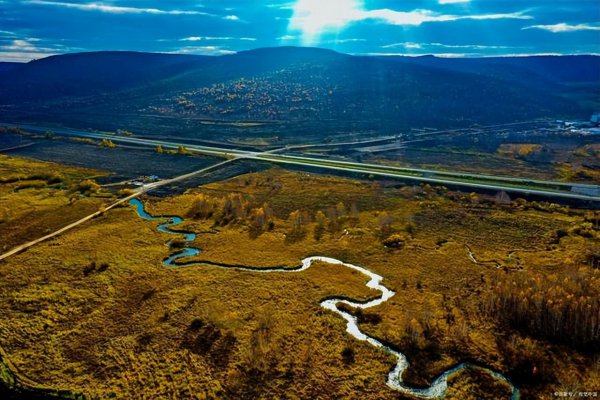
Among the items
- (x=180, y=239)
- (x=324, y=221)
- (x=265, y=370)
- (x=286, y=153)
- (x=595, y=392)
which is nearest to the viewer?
(x=595, y=392)

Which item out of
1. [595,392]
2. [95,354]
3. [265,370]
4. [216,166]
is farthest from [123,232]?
[595,392]

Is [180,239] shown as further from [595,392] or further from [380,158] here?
[380,158]

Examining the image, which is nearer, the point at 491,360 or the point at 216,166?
the point at 491,360

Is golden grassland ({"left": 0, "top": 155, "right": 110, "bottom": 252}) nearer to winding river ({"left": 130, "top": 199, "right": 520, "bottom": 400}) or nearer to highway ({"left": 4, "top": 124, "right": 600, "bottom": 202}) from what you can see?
winding river ({"left": 130, "top": 199, "right": 520, "bottom": 400})

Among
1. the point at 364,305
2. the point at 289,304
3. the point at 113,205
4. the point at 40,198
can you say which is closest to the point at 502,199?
the point at 364,305

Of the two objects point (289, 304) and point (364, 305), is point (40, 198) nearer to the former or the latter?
point (289, 304)

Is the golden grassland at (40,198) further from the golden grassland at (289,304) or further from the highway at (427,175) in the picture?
the highway at (427,175)

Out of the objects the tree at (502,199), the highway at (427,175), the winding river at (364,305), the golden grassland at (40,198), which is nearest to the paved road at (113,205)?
the golden grassland at (40,198)
